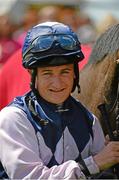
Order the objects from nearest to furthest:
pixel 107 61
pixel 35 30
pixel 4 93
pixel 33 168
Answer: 1. pixel 33 168
2. pixel 35 30
3. pixel 107 61
4. pixel 4 93

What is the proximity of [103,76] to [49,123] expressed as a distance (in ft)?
2.98

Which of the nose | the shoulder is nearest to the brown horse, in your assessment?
the nose

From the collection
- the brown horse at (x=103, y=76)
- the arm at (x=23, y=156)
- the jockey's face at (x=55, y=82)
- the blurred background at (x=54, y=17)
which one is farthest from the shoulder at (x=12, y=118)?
the blurred background at (x=54, y=17)

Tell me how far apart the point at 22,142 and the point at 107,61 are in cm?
111

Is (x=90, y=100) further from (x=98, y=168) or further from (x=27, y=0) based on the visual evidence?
(x=27, y=0)

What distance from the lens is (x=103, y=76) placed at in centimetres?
429

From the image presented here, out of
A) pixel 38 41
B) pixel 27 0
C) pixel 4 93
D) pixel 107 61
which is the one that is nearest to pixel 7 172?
pixel 38 41

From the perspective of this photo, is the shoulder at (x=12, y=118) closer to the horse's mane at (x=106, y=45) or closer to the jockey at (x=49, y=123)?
the jockey at (x=49, y=123)

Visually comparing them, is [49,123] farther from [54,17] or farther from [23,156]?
[54,17]

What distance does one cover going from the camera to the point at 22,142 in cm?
333

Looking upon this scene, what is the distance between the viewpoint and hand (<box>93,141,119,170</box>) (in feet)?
11.0

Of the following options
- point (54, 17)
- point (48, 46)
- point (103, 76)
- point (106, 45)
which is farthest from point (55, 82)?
point (54, 17)

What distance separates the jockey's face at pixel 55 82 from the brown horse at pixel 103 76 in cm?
58

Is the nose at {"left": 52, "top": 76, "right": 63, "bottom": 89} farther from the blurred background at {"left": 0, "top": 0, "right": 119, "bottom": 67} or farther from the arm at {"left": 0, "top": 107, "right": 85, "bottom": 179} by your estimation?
the blurred background at {"left": 0, "top": 0, "right": 119, "bottom": 67}
